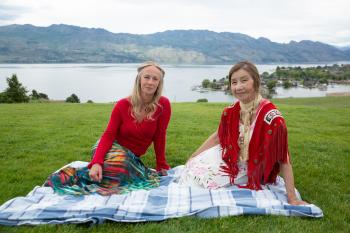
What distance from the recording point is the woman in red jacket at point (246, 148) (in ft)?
13.4

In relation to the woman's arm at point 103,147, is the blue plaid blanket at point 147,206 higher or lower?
lower

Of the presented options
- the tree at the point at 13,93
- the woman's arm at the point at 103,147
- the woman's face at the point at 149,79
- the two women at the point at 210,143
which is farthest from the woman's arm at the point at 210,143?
the tree at the point at 13,93

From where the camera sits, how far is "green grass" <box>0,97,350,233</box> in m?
3.56

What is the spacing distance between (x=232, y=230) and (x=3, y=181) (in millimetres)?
3668

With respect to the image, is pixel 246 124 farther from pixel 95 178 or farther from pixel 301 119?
pixel 301 119

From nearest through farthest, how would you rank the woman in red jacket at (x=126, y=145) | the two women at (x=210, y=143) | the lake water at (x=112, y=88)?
the two women at (x=210, y=143) < the woman in red jacket at (x=126, y=145) < the lake water at (x=112, y=88)

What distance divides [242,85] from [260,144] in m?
0.79

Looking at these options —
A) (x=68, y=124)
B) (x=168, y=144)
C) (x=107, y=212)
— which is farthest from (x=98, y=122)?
(x=107, y=212)

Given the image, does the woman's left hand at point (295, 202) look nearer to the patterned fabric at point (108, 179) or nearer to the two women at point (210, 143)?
the two women at point (210, 143)

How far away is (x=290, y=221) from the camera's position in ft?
12.0

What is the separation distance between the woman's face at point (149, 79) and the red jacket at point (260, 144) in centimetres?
109

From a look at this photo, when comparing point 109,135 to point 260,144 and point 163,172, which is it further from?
point 260,144

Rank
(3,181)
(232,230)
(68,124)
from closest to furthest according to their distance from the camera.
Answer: (232,230) → (3,181) → (68,124)

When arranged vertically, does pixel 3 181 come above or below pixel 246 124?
below
